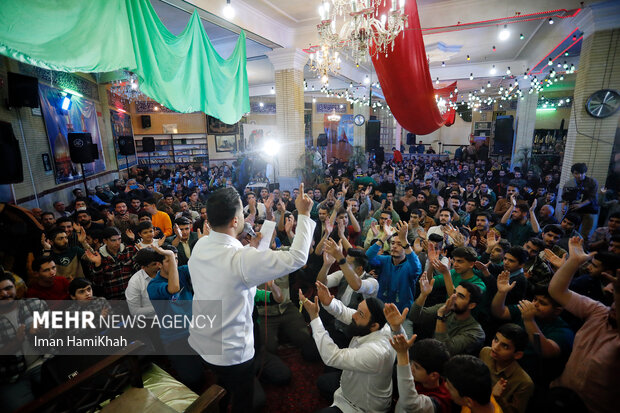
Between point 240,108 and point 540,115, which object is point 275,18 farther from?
point 540,115

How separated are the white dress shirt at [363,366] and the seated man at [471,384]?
0.34 meters

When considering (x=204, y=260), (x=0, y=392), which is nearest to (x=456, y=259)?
(x=204, y=260)

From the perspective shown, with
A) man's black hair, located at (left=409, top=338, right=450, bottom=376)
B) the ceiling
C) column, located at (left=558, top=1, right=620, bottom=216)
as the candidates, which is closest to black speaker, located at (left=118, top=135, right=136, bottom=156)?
the ceiling

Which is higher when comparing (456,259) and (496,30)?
(496,30)

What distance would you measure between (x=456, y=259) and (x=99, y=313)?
2.87 m

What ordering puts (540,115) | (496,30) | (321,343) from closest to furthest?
(321,343) < (496,30) < (540,115)

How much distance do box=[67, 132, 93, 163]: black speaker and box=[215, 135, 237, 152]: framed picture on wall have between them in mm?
9861

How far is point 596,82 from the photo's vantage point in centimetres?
540

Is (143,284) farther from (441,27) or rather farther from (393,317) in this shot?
(441,27)

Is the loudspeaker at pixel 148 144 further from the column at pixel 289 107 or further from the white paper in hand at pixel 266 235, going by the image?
the white paper in hand at pixel 266 235

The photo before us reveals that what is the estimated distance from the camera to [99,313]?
7.67 feet

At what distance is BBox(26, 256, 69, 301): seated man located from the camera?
2346 mm

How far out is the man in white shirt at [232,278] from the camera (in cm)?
142

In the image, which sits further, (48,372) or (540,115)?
(540,115)
